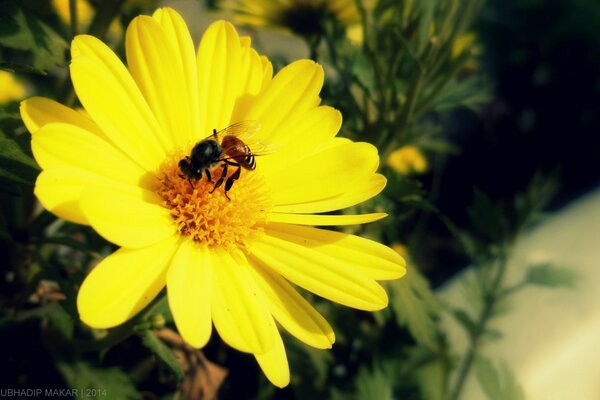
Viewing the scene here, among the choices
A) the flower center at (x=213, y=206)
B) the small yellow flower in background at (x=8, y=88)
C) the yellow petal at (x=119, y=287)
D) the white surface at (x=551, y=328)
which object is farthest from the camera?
the small yellow flower in background at (x=8, y=88)

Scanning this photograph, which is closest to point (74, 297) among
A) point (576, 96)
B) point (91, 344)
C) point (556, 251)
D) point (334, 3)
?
point (91, 344)

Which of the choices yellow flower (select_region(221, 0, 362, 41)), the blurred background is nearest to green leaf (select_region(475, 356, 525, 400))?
the blurred background

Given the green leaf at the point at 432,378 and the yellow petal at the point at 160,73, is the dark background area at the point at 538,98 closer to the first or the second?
the green leaf at the point at 432,378

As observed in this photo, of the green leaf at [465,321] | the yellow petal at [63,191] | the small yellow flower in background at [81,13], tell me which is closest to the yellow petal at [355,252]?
the yellow petal at [63,191]

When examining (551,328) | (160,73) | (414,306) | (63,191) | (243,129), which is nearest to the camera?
(63,191)

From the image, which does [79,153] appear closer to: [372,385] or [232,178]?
[232,178]

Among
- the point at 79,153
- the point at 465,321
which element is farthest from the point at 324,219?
the point at 465,321

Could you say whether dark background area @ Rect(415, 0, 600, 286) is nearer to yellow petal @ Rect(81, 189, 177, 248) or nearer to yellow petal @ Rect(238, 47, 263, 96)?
yellow petal @ Rect(238, 47, 263, 96)
